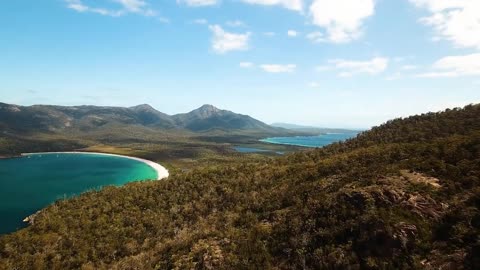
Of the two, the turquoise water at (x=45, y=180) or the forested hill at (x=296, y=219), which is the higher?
the forested hill at (x=296, y=219)

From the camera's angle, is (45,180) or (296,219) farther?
(45,180)

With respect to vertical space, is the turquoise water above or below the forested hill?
below

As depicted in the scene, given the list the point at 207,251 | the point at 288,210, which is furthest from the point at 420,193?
the point at 207,251

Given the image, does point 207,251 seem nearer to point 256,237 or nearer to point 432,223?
point 256,237

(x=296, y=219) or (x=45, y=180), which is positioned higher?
(x=296, y=219)
